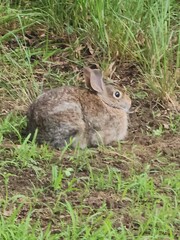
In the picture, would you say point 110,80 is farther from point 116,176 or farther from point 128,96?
point 116,176

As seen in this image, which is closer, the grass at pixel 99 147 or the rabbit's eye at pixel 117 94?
the grass at pixel 99 147

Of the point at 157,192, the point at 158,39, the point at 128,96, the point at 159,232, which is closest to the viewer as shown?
the point at 159,232

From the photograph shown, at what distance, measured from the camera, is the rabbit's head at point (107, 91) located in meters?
7.29

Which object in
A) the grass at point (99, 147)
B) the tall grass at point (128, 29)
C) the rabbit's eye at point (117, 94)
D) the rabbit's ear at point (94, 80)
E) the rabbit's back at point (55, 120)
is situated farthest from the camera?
the tall grass at point (128, 29)

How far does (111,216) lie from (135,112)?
2283 millimetres

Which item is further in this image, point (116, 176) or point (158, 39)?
point (158, 39)

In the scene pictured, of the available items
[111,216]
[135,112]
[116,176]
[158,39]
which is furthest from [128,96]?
[111,216]

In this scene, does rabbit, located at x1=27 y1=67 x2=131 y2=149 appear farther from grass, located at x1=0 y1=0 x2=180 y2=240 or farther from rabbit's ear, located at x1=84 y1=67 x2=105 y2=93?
grass, located at x1=0 y1=0 x2=180 y2=240

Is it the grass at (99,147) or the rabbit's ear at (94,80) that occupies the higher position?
the rabbit's ear at (94,80)

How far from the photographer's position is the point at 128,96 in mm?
7586

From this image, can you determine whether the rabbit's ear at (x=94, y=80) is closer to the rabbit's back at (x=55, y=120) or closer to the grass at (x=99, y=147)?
the rabbit's back at (x=55, y=120)

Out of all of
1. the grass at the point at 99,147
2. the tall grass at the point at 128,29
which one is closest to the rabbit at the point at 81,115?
the grass at the point at 99,147

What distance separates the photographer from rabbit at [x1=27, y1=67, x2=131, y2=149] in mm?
6828

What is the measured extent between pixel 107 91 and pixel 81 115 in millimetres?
552
